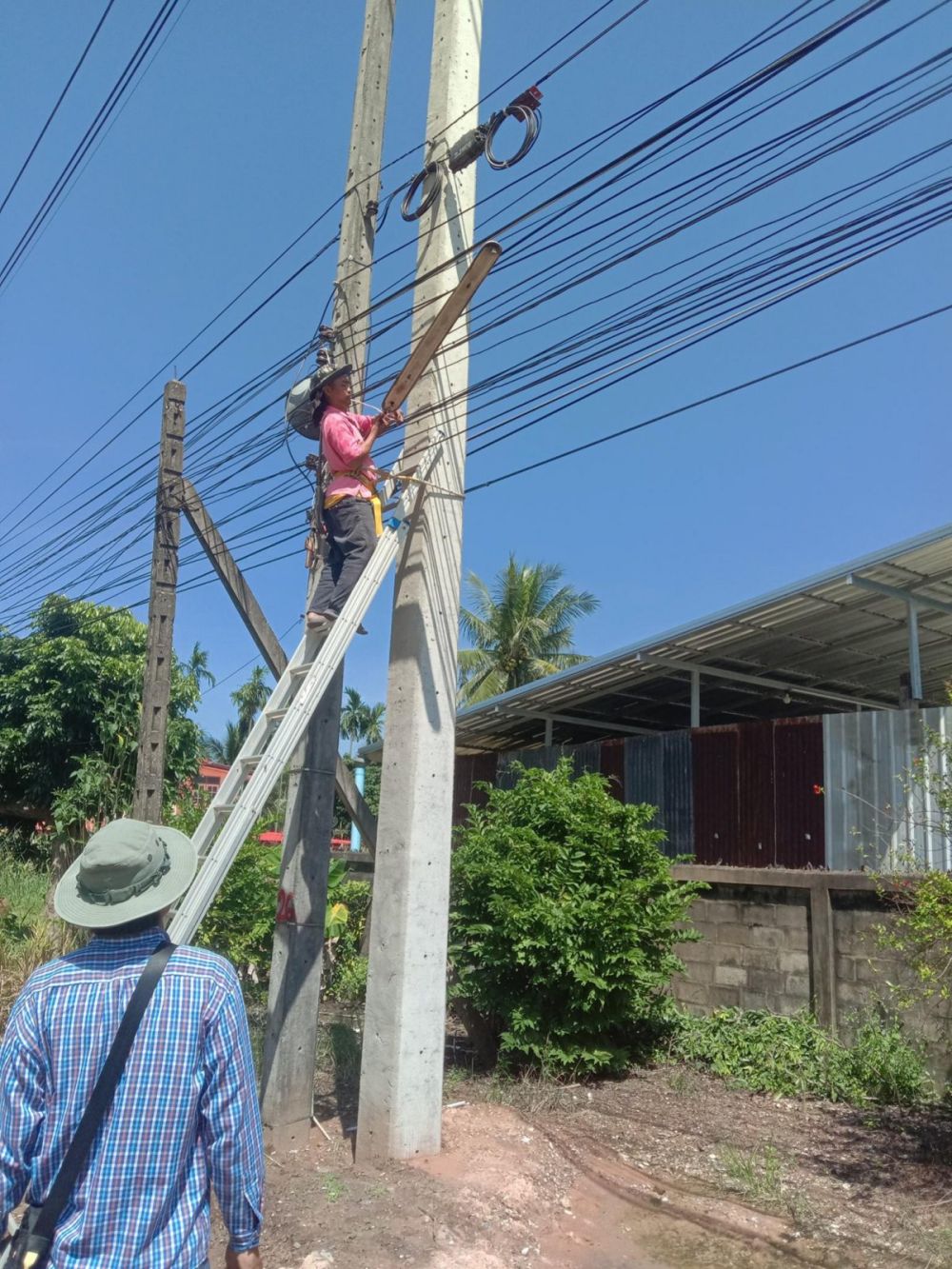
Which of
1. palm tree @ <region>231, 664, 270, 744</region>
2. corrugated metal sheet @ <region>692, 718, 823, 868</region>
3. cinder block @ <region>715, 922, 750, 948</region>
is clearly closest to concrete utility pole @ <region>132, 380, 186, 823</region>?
cinder block @ <region>715, 922, 750, 948</region>

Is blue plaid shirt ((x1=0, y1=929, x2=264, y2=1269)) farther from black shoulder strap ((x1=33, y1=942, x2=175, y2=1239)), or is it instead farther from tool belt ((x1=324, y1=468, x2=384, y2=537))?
tool belt ((x1=324, y1=468, x2=384, y2=537))

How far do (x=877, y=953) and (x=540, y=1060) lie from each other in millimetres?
2955

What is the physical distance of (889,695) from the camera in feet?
50.9

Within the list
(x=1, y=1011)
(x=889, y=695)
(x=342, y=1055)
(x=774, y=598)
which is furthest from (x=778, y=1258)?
(x=889, y=695)

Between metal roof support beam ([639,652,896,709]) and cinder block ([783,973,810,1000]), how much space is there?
3.82m

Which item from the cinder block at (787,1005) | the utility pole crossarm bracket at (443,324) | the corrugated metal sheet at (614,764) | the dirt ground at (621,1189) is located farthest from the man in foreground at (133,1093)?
the corrugated metal sheet at (614,764)

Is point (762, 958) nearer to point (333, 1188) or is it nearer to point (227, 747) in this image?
point (333, 1188)

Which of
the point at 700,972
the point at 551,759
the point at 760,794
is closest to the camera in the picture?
the point at 700,972

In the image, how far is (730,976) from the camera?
387 inches

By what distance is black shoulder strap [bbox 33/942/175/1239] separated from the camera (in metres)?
2.37

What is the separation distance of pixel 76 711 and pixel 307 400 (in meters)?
10.6

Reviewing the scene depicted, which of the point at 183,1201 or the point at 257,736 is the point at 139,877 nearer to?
the point at 183,1201

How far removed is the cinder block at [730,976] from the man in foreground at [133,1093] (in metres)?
7.94

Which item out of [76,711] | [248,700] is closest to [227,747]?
[248,700]
